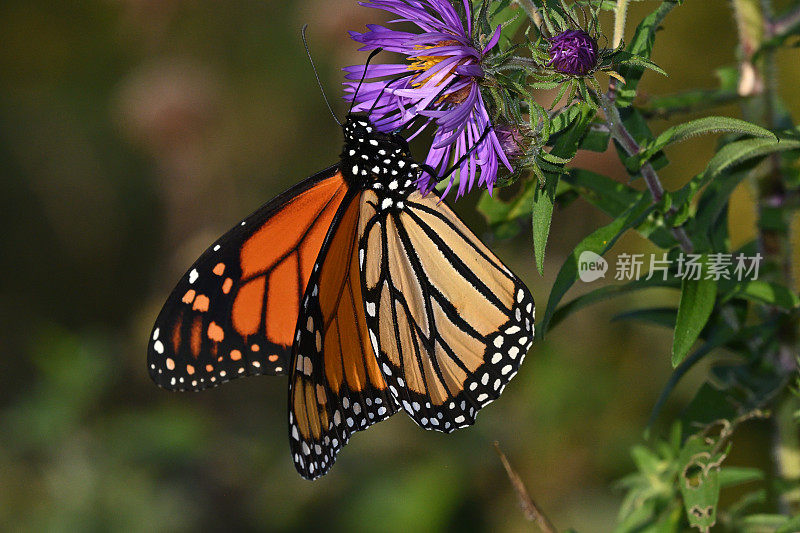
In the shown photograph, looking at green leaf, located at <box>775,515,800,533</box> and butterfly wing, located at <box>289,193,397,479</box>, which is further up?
butterfly wing, located at <box>289,193,397,479</box>

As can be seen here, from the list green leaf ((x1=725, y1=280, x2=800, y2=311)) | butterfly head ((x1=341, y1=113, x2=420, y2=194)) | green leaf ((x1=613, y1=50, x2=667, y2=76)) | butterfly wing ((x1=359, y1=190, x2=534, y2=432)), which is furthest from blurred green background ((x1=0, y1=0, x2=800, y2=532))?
green leaf ((x1=613, y1=50, x2=667, y2=76))

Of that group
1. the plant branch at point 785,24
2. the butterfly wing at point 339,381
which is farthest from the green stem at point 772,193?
the butterfly wing at point 339,381

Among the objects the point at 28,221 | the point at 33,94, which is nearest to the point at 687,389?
the point at 28,221

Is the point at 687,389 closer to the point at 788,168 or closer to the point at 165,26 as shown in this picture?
the point at 788,168

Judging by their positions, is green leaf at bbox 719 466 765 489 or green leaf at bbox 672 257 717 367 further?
green leaf at bbox 719 466 765 489

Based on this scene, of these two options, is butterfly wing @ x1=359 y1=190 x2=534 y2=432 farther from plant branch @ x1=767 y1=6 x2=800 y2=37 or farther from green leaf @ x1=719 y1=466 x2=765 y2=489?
plant branch @ x1=767 y1=6 x2=800 y2=37

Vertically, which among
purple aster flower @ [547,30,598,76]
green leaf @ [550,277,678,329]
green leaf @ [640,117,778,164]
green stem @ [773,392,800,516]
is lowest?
green stem @ [773,392,800,516]

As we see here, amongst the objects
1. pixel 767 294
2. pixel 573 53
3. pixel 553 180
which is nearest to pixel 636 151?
pixel 553 180
